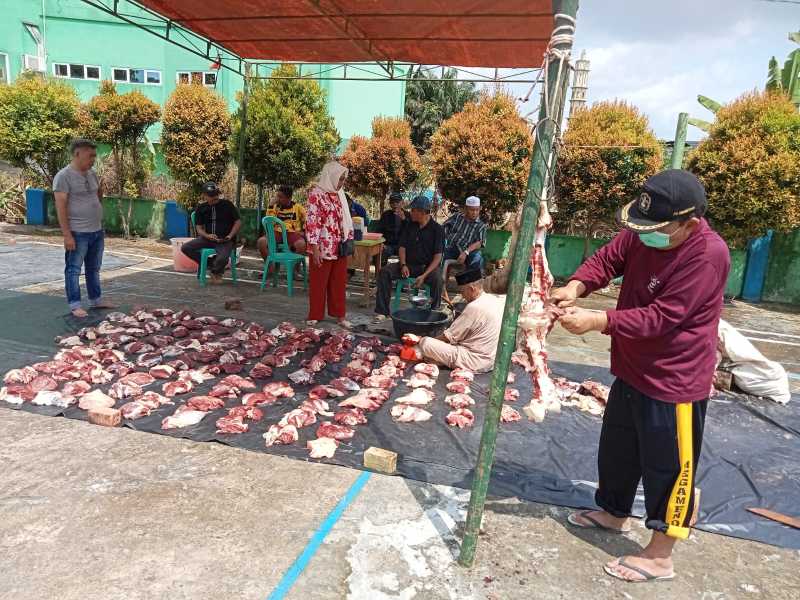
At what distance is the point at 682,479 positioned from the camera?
2352 millimetres

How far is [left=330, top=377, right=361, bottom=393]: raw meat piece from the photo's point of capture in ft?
14.3

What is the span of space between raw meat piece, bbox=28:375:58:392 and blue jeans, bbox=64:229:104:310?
2.03m

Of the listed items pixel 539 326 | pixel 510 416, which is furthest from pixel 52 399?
pixel 539 326

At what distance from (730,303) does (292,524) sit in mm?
9879

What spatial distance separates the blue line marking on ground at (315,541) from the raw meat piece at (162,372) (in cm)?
211

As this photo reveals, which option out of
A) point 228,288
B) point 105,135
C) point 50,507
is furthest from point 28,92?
point 50,507

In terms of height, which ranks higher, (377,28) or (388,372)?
(377,28)

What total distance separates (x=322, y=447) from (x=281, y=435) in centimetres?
31

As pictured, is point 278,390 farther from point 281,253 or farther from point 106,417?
point 281,253

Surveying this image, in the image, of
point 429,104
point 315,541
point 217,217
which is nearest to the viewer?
point 315,541

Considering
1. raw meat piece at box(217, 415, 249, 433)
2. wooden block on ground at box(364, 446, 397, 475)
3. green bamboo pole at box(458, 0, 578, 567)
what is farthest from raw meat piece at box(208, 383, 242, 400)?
green bamboo pole at box(458, 0, 578, 567)

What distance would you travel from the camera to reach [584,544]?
8.79 ft

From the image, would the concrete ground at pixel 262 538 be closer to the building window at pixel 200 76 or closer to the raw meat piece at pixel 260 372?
the raw meat piece at pixel 260 372

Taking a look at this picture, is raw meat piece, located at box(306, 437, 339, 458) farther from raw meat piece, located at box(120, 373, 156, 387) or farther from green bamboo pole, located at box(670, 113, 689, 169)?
green bamboo pole, located at box(670, 113, 689, 169)
